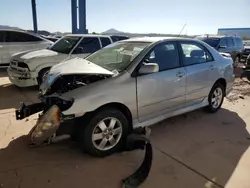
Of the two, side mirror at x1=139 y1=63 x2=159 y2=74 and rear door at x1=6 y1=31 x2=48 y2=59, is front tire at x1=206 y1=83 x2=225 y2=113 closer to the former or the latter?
side mirror at x1=139 y1=63 x2=159 y2=74

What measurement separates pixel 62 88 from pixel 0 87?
195 inches

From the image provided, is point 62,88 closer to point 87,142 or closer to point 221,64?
point 87,142

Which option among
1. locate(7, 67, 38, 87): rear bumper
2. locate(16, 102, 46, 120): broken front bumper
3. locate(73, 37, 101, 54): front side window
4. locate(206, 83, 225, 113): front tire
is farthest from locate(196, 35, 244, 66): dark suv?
locate(16, 102, 46, 120): broken front bumper

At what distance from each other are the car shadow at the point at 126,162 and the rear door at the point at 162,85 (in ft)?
1.67

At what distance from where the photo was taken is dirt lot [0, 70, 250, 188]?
3.07m

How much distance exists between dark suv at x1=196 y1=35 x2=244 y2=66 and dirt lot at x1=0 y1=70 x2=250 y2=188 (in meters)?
7.70

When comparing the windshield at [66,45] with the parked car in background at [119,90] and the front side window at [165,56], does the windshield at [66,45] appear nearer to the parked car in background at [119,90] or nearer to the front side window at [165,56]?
the parked car in background at [119,90]

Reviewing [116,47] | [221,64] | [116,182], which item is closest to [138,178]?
[116,182]

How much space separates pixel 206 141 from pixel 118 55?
2002mm

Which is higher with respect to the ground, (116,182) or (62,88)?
(62,88)

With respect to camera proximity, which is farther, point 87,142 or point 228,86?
point 228,86

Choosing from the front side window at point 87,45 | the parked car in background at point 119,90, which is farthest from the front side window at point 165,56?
the front side window at point 87,45

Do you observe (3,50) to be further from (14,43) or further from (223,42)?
(223,42)

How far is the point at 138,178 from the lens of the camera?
120 inches
